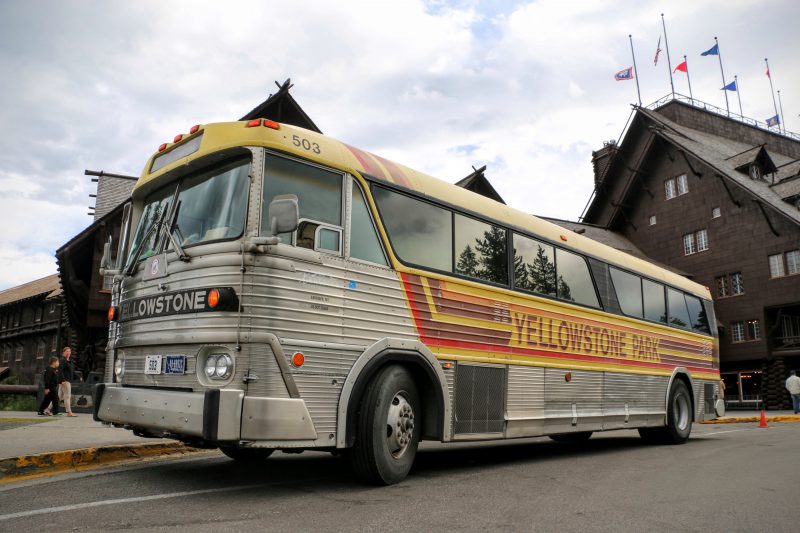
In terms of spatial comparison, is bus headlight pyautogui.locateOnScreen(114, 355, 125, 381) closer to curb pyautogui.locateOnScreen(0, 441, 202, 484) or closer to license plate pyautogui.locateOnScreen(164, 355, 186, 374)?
license plate pyautogui.locateOnScreen(164, 355, 186, 374)

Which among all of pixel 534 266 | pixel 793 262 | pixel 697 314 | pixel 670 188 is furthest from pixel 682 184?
pixel 534 266

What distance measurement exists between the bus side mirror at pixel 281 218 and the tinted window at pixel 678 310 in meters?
9.21

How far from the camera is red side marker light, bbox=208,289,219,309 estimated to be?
16.5ft

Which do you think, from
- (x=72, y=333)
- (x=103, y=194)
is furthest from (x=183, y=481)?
(x=72, y=333)

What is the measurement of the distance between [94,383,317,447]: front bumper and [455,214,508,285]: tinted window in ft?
9.14

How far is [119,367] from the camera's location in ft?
19.9

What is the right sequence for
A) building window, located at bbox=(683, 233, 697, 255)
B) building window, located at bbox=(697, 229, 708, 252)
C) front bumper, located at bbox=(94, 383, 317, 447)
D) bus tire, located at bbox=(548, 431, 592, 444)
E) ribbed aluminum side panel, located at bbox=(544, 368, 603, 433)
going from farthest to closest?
1. building window, located at bbox=(683, 233, 697, 255)
2. building window, located at bbox=(697, 229, 708, 252)
3. bus tire, located at bbox=(548, 431, 592, 444)
4. ribbed aluminum side panel, located at bbox=(544, 368, 603, 433)
5. front bumper, located at bbox=(94, 383, 317, 447)

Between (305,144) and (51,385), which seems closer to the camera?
(305,144)

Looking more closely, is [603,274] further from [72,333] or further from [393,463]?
[72,333]

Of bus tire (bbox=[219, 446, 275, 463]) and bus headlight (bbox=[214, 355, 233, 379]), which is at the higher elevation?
bus headlight (bbox=[214, 355, 233, 379])

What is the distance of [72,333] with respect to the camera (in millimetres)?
29844

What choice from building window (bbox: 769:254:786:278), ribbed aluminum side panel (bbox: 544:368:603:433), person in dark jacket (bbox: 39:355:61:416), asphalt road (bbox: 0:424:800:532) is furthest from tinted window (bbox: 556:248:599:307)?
building window (bbox: 769:254:786:278)

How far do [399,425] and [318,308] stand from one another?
4.59 feet

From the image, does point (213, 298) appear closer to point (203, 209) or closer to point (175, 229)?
point (203, 209)
